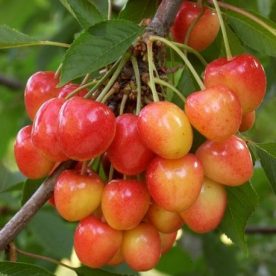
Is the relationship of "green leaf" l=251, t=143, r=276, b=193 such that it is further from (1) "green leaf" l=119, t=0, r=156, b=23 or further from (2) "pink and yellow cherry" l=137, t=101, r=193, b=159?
(1) "green leaf" l=119, t=0, r=156, b=23

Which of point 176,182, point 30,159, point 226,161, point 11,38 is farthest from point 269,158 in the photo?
point 11,38

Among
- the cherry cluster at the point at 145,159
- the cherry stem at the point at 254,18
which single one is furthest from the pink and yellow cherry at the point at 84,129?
the cherry stem at the point at 254,18

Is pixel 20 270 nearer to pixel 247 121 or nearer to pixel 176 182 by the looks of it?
pixel 176 182

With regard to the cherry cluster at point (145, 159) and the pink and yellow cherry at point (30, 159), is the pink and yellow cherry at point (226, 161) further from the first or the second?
the pink and yellow cherry at point (30, 159)

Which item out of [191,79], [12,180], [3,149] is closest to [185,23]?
[191,79]

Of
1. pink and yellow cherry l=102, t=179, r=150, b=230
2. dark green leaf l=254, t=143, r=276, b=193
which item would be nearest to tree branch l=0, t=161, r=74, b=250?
pink and yellow cherry l=102, t=179, r=150, b=230

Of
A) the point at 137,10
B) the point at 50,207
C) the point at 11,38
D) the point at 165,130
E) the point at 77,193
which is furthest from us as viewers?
the point at 50,207

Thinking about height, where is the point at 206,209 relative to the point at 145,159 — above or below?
below
